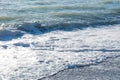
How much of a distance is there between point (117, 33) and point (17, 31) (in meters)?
2.87

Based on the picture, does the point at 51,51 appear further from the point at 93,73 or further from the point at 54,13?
the point at 54,13

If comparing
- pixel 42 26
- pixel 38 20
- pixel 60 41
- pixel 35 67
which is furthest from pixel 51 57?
pixel 38 20

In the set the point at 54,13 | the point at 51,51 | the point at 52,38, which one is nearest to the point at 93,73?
the point at 51,51

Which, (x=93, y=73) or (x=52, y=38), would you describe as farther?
(x=52, y=38)

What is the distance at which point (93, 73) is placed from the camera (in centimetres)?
637

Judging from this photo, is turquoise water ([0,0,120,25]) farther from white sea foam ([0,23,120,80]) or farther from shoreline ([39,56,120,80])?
shoreline ([39,56,120,80])

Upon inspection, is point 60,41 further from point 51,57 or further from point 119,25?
point 119,25

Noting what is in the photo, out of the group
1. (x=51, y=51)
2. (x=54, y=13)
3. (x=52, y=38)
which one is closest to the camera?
(x=51, y=51)

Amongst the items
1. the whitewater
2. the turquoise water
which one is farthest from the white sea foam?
the turquoise water

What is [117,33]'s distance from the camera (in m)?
10.4

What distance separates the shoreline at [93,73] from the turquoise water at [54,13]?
219 inches

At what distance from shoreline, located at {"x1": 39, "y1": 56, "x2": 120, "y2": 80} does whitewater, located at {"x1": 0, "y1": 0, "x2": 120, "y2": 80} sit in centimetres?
17

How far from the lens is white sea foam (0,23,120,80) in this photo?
6.52 meters

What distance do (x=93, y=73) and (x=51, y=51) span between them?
71.5 inches
